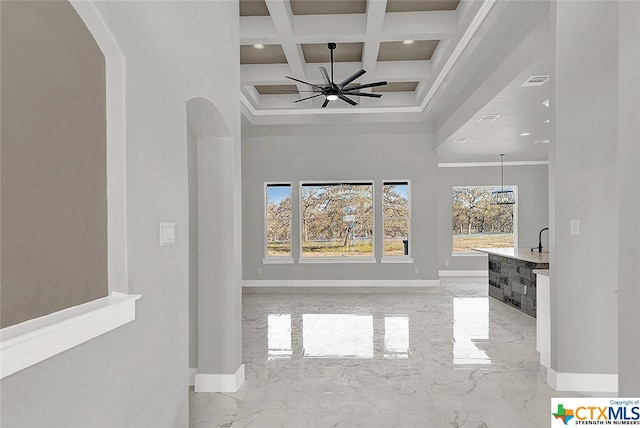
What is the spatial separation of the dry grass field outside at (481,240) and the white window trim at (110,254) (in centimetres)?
952

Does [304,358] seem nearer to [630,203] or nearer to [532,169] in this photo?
[630,203]

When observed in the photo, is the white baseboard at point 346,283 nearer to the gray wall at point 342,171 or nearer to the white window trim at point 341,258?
the gray wall at point 342,171

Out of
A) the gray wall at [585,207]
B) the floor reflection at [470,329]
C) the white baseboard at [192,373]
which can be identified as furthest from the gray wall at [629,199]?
the white baseboard at [192,373]

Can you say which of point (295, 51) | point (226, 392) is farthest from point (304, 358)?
point (295, 51)

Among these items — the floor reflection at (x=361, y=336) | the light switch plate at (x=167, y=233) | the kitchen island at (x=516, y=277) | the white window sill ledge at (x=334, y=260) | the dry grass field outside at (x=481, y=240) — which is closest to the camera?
the light switch plate at (x=167, y=233)

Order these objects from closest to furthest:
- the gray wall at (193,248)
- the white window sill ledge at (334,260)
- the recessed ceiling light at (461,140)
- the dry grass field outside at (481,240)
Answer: the gray wall at (193,248) → the recessed ceiling light at (461,140) → the white window sill ledge at (334,260) → the dry grass field outside at (481,240)

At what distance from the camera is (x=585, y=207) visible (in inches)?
128

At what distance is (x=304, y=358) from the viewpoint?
4059mm

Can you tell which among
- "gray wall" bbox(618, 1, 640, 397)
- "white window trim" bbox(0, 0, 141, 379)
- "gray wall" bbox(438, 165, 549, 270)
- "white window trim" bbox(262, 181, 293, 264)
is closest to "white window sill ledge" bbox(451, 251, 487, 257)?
"gray wall" bbox(438, 165, 549, 270)

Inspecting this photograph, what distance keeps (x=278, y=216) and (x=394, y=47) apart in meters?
4.15

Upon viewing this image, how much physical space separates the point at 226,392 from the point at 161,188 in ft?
6.47

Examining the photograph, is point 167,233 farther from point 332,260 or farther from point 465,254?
point 465,254

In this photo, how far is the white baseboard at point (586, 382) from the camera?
318 cm

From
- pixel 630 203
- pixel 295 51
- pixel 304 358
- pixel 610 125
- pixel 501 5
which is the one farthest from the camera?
pixel 295 51
